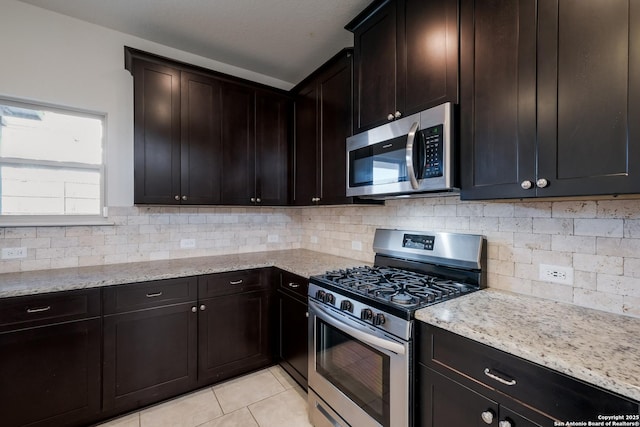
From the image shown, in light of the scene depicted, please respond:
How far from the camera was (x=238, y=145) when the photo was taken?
268cm

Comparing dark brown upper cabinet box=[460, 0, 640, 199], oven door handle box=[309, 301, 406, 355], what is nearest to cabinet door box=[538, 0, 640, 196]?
dark brown upper cabinet box=[460, 0, 640, 199]

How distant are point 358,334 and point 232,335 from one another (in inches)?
50.9

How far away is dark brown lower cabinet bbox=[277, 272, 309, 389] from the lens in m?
2.15

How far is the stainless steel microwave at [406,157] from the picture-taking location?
4.78 feet

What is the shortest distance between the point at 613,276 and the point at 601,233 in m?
0.19

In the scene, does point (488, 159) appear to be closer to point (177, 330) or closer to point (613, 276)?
point (613, 276)

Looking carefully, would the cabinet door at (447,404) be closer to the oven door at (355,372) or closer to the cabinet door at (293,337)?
the oven door at (355,372)

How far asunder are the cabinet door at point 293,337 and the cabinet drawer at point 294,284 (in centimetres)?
5

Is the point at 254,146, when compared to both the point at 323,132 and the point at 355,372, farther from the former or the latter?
the point at 355,372

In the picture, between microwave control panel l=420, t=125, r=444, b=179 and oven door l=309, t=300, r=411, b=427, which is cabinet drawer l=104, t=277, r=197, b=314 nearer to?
oven door l=309, t=300, r=411, b=427

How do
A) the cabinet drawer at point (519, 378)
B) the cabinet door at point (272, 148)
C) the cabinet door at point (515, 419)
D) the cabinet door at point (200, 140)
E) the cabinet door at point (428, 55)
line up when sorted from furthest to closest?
the cabinet door at point (272, 148) → the cabinet door at point (200, 140) → the cabinet door at point (428, 55) → the cabinet door at point (515, 419) → the cabinet drawer at point (519, 378)

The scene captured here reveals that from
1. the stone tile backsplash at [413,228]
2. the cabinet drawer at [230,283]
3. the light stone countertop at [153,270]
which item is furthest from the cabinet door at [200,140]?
the cabinet drawer at [230,283]

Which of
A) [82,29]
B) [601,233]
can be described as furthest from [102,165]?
[601,233]

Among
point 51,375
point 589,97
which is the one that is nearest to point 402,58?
point 589,97
